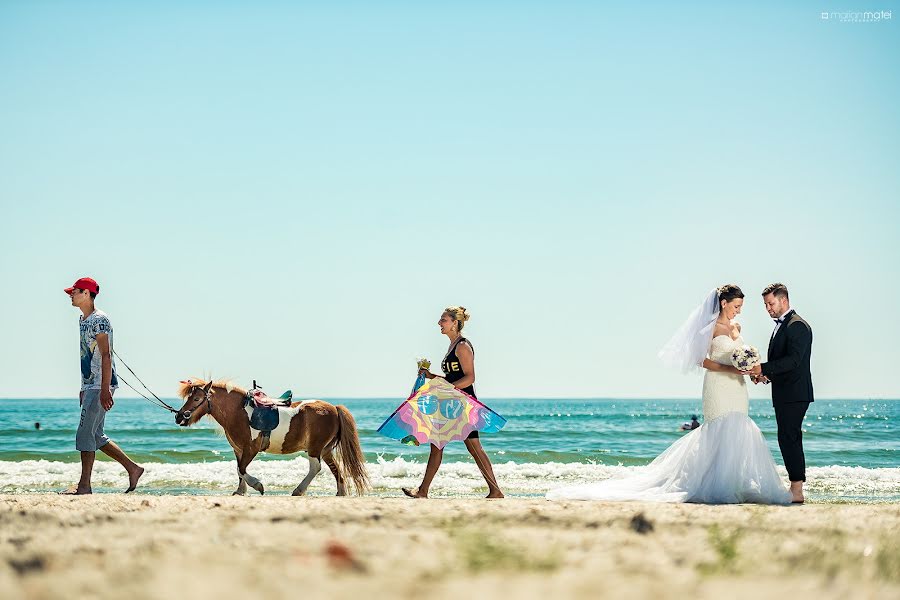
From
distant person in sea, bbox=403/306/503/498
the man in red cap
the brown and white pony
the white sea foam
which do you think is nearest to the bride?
distant person in sea, bbox=403/306/503/498

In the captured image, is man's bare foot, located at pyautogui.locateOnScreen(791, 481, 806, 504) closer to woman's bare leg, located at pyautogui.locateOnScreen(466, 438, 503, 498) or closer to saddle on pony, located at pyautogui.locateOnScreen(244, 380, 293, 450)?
woman's bare leg, located at pyautogui.locateOnScreen(466, 438, 503, 498)

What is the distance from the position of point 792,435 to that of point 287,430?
566cm

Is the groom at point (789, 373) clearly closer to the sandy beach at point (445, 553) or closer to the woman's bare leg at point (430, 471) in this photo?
the sandy beach at point (445, 553)

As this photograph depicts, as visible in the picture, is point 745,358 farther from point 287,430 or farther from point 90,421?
point 90,421

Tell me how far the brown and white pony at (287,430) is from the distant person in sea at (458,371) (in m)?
1.03

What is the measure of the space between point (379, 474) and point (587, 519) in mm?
9827

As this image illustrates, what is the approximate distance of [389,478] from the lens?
15.4 meters

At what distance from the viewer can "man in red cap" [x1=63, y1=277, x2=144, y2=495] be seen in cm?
901

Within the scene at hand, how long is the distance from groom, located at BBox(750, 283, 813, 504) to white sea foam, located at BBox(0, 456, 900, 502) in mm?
4040

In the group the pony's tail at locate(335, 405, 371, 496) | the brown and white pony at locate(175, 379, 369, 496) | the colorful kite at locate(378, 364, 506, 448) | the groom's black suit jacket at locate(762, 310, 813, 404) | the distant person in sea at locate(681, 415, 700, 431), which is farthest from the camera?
the distant person in sea at locate(681, 415, 700, 431)

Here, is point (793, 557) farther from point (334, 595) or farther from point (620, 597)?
point (334, 595)

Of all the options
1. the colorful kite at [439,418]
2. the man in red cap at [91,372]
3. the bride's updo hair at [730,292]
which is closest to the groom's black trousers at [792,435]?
the bride's updo hair at [730,292]

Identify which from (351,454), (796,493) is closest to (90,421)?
(351,454)

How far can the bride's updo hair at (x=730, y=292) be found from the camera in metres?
8.52
